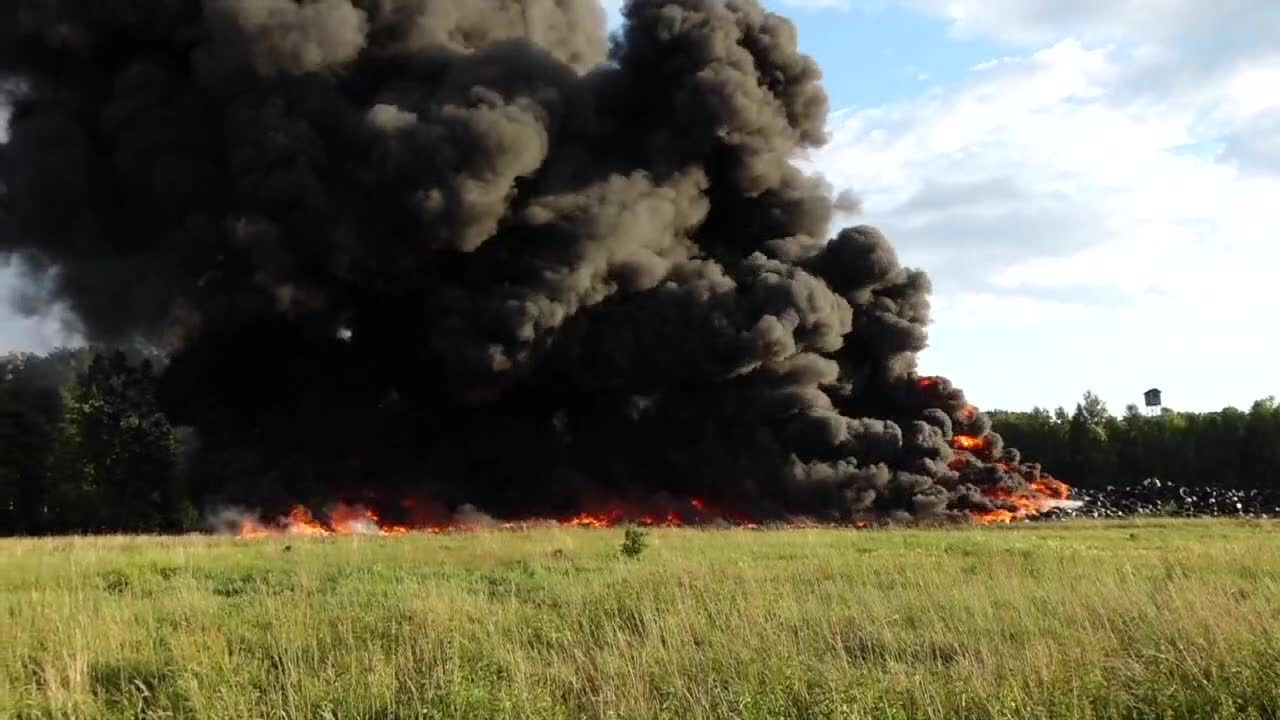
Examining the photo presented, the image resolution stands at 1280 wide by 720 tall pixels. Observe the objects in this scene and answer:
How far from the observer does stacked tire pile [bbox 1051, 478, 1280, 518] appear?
174 ft

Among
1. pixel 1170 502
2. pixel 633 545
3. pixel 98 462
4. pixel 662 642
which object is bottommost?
pixel 662 642

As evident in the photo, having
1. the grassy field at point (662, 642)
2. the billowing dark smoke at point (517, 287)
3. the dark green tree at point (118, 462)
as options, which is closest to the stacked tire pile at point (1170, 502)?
the billowing dark smoke at point (517, 287)

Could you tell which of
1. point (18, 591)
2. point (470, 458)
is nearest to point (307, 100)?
point (470, 458)

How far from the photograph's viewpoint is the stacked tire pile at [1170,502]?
53.0 m

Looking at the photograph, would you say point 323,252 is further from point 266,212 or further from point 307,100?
point 307,100

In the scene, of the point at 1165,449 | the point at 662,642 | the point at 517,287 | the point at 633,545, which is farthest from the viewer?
the point at 1165,449

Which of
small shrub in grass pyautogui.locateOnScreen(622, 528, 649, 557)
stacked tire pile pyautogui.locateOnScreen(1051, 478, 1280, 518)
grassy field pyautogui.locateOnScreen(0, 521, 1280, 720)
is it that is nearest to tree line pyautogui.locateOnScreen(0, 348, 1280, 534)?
stacked tire pile pyautogui.locateOnScreen(1051, 478, 1280, 518)

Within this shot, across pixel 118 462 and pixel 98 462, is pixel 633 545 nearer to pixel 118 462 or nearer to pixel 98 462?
pixel 118 462

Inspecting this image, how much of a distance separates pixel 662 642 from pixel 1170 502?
53751 mm

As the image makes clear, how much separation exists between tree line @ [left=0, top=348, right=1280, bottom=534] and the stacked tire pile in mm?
8245

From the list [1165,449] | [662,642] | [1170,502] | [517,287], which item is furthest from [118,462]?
[1165,449]

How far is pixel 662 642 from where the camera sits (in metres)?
10.8

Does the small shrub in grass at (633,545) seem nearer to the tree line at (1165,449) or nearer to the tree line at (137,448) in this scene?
the tree line at (137,448)

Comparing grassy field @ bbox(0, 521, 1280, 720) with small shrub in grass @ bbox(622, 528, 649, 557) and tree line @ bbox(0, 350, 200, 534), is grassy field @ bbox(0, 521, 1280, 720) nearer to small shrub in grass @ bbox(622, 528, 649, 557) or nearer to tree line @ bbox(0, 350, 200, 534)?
small shrub in grass @ bbox(622, 528, 649, 557)
